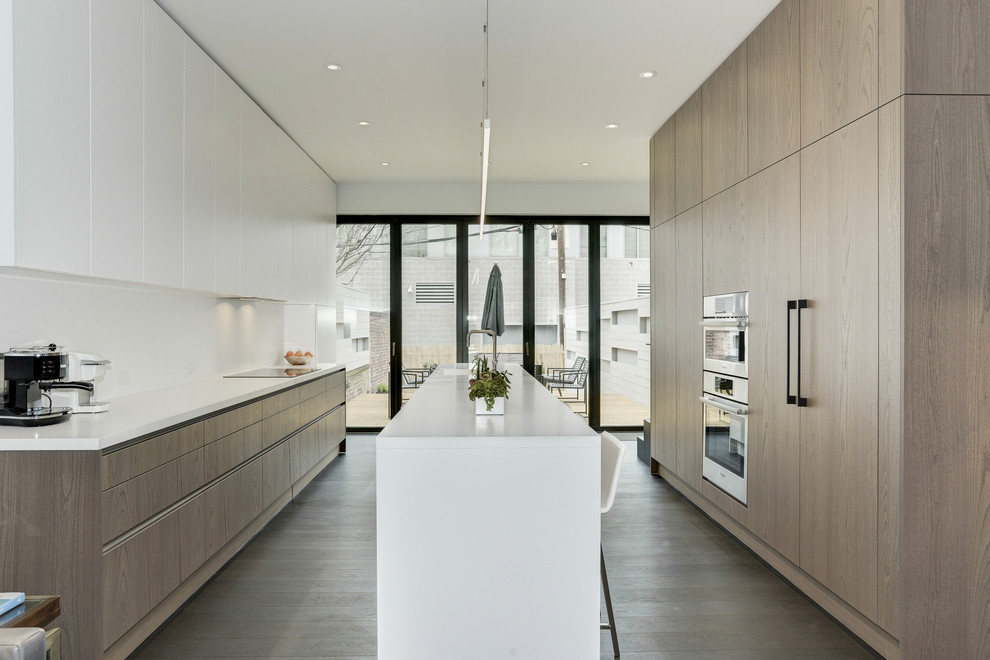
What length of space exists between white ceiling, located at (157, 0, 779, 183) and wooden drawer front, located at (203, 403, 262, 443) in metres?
2.02

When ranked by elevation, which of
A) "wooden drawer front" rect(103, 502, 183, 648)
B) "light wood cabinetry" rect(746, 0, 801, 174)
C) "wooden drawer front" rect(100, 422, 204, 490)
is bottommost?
"wooden drawer front" rect(103, 502, 183, 648)

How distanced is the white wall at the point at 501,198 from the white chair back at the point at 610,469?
16.3 ft

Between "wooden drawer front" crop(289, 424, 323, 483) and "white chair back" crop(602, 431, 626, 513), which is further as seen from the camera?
"wooden drawer front" crop(289, 424, 323, 483)

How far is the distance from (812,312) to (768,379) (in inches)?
22.2

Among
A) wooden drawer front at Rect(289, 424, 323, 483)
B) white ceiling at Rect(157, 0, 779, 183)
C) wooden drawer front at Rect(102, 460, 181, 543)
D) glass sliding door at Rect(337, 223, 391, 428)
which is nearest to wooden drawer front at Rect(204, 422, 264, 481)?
wooden drawer front at Rect(102, 460, 181, 543)

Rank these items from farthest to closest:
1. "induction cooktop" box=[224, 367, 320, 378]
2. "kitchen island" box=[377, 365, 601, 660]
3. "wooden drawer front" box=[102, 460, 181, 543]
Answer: "induction cooktop" box=[224, 367, 320, 378]
"wooden drawer front" box=[102, 460, 181, 543]
"kitchen island" box=[377, 365, 601, 660]

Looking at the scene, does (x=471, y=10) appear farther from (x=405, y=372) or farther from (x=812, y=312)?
(x=405, y=372)

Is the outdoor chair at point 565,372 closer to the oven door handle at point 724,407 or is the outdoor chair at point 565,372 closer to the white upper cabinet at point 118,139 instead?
the oven door handle at point 724,407

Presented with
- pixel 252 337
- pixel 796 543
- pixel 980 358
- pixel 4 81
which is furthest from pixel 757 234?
pixel 252 337

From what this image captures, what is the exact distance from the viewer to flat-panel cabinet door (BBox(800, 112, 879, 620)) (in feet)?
8.01

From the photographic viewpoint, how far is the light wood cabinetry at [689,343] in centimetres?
431

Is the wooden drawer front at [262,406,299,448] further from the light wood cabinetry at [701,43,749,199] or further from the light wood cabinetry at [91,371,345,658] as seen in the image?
the light wood cabinetry at [701,43,749,199]

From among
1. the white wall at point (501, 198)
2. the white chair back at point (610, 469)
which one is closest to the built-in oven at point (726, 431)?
the white chair back at point (610, 469)

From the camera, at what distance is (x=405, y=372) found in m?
7.34
